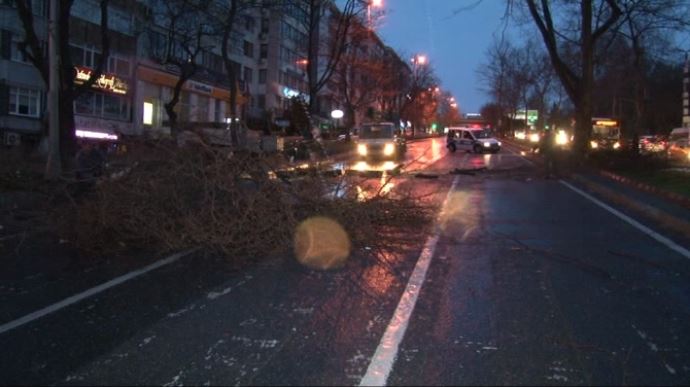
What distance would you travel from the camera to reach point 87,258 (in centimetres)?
927

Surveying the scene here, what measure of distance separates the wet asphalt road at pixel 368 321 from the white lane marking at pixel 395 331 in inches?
2.6

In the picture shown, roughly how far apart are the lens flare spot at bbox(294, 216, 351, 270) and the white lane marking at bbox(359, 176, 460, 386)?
1.03 metres

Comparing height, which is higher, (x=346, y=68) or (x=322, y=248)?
(x=346, y=68)

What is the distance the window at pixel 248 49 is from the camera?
232ft

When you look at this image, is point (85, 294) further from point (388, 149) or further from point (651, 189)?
point (388, 149)

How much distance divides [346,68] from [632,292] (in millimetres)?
56533

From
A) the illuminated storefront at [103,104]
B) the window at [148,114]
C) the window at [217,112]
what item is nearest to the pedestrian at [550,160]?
the illuminated storefront at [103,104]

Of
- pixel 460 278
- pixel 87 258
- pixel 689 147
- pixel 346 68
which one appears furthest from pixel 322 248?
pixel 346 68

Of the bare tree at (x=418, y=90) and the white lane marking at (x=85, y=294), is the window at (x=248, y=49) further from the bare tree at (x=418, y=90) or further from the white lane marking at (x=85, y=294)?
the white lane marking at (x=85, y=294)

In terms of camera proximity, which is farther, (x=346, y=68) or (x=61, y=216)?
(x=346, y=68)

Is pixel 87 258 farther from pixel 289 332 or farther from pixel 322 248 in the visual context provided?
pixel 289 332

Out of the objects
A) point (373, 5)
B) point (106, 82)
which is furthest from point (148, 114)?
point (373, 5)

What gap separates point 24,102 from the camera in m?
39.5

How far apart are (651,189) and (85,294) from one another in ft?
49.8
